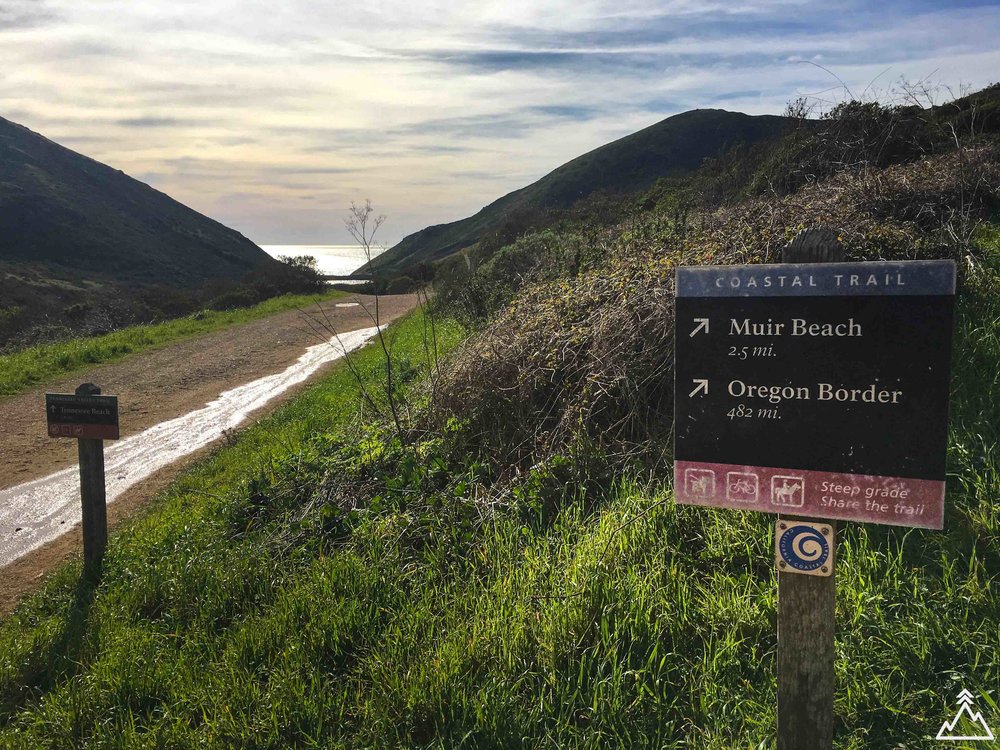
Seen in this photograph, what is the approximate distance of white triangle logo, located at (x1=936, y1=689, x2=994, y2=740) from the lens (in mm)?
2263

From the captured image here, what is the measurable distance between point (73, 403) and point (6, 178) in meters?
76.3

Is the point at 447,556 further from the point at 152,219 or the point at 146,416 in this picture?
the point at 152,219

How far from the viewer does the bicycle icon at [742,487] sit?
2189mm

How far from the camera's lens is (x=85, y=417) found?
5.12 metres

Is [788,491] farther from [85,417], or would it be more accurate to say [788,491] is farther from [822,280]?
[85,417]

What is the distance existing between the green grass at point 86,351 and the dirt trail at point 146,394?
431mm

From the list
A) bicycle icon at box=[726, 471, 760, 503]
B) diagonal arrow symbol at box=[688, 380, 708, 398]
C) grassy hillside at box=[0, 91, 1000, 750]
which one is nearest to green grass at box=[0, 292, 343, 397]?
grassy hillside at box=[0, 91, 1000, 750]

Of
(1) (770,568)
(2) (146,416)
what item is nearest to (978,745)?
(1) (770,568)

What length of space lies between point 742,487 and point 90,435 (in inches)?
192

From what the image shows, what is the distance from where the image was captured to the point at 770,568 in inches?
132

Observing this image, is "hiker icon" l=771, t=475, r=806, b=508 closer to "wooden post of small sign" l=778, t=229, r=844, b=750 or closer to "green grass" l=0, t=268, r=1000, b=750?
"wooden post of small sign" l=778, t=229, r=844, b=750


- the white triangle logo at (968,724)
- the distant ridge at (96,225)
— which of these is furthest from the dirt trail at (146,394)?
the distant ridge at (96,225)

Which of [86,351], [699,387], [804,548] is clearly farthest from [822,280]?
[86,351]

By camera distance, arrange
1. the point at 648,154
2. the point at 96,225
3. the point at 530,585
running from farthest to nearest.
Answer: the point at 648,154 → the point at 96,225 → the point at 530,585
